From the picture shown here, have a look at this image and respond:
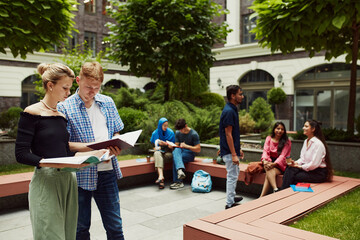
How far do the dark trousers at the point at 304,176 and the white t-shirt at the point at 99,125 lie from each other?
12.8 ft

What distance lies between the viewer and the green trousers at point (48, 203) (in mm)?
2414

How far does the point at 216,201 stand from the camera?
6.76 meters

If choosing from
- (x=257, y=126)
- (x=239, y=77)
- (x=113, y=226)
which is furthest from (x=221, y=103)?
(x=113, y=226)

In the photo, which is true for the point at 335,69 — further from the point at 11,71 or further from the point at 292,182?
the point at 11,71

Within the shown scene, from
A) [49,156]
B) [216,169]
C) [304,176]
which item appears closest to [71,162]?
[49,156]

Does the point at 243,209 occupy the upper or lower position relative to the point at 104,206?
lower

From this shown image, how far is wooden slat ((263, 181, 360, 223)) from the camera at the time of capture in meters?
3.95

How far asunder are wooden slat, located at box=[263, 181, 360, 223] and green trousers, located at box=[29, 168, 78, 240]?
2387 mm

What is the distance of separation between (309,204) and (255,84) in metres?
19.1

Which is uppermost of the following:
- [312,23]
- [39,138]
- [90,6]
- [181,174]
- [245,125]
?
[90,6]

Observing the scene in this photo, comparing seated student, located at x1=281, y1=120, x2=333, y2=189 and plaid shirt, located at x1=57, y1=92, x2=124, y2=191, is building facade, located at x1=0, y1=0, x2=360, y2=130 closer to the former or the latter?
seated student, located at x1=281, y1=120, x2=333, y2=189

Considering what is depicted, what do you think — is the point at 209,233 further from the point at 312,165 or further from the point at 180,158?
the point at 180,158

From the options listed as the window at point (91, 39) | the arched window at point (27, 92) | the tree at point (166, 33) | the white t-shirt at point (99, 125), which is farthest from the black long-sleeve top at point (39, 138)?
the window at point (91, 39)

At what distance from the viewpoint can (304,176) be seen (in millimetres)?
5828
